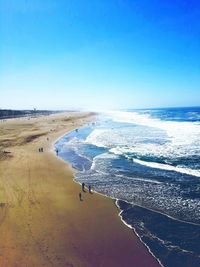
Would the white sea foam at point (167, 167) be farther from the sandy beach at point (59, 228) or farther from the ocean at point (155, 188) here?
the sandy beach at point (59, 228)

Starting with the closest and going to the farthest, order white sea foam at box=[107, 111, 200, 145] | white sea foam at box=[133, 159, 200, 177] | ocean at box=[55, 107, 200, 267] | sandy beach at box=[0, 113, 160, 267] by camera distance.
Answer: sandy beach at box=[0, 113, 160, 267]
ocean at box=[55, 107, 200, 267]
white sea foam at box=[133, 159, 200, 177]
white sea foam at box=[107, 111, 200, 145]

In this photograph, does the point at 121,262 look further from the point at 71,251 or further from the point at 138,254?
the point at 71,251

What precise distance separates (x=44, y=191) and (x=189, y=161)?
1801 centimetres

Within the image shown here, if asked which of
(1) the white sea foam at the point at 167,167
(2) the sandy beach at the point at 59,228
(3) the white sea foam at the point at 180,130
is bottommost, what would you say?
(2) the sandy beach at the point at 59,228

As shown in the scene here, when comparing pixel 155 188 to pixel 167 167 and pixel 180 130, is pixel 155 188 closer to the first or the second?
pixel 167 167

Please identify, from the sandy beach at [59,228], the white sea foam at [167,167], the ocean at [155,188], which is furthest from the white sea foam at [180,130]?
the sandy beach at [59,228]

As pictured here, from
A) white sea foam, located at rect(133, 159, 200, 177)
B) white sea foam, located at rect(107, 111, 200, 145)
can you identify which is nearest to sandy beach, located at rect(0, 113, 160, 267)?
white sea foam, located at rect(133, 159, 200, 177)

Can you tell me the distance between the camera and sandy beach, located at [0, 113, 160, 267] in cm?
1398

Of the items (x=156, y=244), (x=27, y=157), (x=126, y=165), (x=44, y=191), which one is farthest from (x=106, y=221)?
(x=27, y=157)

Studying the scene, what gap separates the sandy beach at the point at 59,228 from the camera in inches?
551

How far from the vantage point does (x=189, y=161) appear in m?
32.9

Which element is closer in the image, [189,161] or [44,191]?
[44,191]

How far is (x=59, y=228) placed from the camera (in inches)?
677

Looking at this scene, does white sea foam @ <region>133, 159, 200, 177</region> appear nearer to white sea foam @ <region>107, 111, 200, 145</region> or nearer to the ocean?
the ocean
